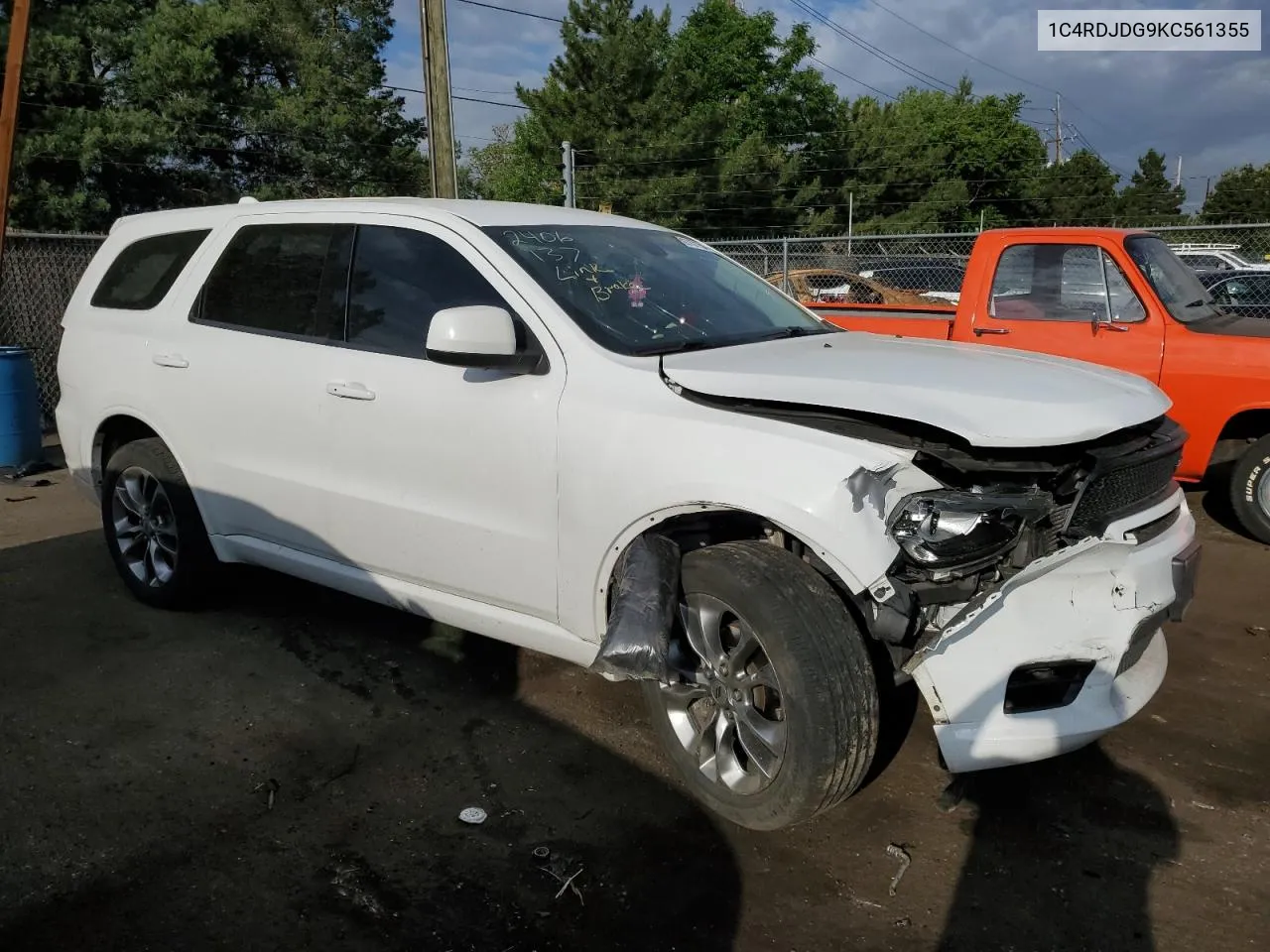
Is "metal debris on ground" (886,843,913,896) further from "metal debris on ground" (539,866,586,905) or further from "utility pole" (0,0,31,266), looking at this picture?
"utility pole" (0,0,31,266)

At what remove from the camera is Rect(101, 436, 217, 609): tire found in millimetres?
4594

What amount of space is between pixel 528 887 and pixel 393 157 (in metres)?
34.9

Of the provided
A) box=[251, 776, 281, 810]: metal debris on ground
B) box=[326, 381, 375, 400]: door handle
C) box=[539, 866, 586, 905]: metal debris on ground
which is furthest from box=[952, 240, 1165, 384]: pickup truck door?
box=[251, 776, 281, 810]: metal debris on ground

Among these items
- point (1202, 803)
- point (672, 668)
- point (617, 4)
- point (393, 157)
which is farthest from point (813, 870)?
point (617, 4)

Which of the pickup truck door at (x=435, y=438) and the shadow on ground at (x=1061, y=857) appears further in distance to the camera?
the pickup truck door at (x=435, y=438)

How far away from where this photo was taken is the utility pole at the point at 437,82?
10891 millimetres

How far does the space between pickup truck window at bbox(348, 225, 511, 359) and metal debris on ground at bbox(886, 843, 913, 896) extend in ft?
7.10

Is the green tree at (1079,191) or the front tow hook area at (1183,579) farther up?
the green tree at (1079,191)

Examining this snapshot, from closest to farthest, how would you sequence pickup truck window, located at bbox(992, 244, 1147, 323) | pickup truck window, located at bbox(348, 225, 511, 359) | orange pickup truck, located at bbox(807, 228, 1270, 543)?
pickup truck window, located at bbox(348, 225, 511, 359) < orange pickup truck, located at bbox(807, 228, 1270, 543) < pickup truck window, located at bbox(992, 244, 1147, 323)

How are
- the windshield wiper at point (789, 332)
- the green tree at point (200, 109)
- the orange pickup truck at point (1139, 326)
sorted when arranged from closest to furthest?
the windshield wiper at point (789, 332) < the orange pickup truck at point (1139, 326) < the green tree at point (200, 109)

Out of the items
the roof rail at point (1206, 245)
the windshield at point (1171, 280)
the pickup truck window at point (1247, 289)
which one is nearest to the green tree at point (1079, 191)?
the roof rail at point (1206, 245)

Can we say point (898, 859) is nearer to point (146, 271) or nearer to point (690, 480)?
point (690, 480)

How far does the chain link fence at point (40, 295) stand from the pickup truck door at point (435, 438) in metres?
7.56

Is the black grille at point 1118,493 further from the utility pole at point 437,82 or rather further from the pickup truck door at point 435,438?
the utility pole at point 437,82
